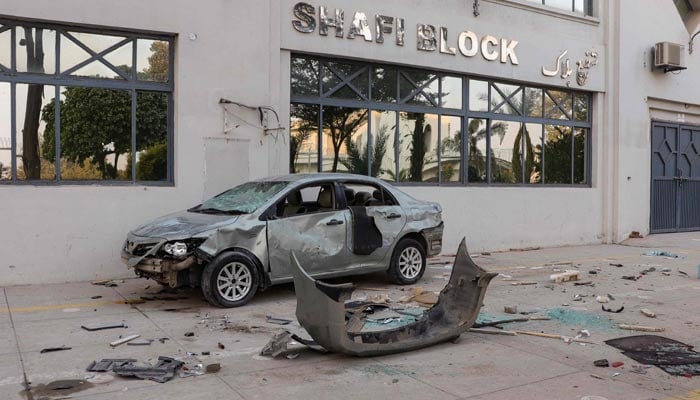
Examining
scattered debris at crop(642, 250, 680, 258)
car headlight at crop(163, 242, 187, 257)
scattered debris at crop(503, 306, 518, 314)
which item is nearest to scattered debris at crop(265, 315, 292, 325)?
car headlight at crop(163, 242, 187, 257)

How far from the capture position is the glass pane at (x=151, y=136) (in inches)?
410

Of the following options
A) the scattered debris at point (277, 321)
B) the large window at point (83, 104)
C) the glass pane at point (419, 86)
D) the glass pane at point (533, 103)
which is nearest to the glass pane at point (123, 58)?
the large window at point (83, 104)

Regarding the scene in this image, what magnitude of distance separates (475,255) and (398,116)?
349 centimetres

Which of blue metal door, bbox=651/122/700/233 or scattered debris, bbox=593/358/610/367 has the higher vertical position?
blue metal door, bbox=651/122/700/233

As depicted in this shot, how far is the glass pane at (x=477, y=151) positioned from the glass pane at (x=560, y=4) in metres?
3.77

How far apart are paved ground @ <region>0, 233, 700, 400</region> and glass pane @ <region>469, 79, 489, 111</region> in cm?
561

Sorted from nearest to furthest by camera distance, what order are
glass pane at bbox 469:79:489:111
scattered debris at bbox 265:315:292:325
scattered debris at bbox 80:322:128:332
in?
scattered debris at bbox 80:322:128:332, scattered debris at bbox 265:315:292:325, glass pane at bbox 469:79:489:111

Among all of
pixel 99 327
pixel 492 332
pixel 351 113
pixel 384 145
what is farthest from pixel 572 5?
pixel 99 327

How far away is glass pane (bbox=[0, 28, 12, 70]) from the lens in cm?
947

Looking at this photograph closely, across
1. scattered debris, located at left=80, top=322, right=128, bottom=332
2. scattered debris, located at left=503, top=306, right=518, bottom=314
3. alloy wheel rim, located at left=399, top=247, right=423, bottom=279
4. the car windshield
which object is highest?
the car windshield

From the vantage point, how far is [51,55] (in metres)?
9.76

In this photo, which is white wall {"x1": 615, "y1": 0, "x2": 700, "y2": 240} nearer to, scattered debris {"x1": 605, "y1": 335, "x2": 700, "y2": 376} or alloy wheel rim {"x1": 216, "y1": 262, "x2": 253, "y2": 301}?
scattered debris {"x1": 605, "y1": 335, "x2": 700, "y2": 376}

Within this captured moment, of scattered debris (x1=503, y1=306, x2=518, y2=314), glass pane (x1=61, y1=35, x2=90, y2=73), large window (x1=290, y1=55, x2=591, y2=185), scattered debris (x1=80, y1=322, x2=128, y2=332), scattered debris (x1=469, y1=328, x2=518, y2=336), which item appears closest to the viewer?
scattered debris (x1=469, y1=328, x2=518, y2=336)

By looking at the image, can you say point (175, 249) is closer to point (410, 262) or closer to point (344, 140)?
point (410, 262)
